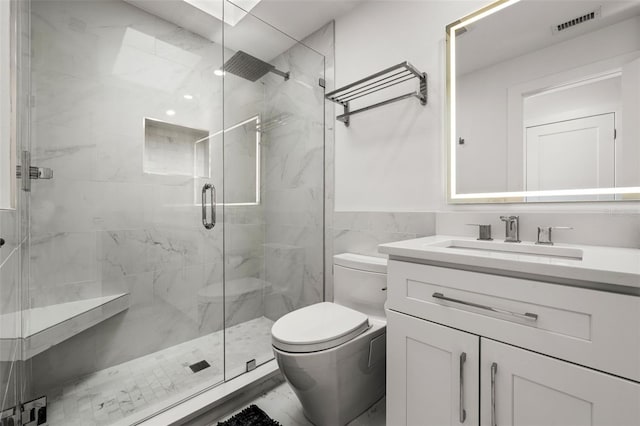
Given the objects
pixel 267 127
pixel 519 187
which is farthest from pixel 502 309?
pixel 267 127

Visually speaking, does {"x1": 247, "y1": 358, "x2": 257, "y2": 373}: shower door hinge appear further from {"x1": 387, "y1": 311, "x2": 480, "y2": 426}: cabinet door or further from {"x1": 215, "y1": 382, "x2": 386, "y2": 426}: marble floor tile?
{"x1": 387, "y1": 311, "x2": 480, "y2": 426}: cabinet door

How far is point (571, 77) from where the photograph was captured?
1.16 meters

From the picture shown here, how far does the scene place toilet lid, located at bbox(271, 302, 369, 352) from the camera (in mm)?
1170

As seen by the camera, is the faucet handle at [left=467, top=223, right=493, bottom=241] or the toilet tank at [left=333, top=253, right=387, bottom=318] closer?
the faucet handle at [left=467, top=223, right=493, bottom=241]

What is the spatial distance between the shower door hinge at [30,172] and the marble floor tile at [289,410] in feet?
4.48

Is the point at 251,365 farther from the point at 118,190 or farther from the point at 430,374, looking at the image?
the point at 118,190

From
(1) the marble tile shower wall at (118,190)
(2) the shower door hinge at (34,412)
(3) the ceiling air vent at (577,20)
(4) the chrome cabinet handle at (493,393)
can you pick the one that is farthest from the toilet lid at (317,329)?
(3) the ceiling air vent at (577,20)

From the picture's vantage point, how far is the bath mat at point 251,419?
4.40ft

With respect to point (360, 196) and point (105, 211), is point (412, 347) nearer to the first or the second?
point (360, 196)

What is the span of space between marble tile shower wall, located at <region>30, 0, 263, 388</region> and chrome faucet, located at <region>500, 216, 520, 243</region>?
58.1 inches

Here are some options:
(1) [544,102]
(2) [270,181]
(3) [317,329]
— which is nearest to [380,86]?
(1) [544,102]

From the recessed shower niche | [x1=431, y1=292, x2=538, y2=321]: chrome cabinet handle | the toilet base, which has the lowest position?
the toilet base

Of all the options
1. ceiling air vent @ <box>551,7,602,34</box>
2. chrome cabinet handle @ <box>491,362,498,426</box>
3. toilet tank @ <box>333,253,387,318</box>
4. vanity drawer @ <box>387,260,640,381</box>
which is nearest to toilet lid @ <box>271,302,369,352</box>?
toilet tank @ <box>333,253,387,318</box>

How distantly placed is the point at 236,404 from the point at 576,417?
1.42 m
